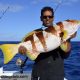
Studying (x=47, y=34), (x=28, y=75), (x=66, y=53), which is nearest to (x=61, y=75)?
(x=66, y=53)

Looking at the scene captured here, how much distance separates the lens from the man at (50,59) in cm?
414

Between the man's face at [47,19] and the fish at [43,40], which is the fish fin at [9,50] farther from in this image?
the man's face at [47,19]

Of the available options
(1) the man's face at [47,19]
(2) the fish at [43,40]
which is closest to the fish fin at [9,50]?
(2) the fish at [43,40]

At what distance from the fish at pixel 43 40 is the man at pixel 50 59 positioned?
0.07 meters

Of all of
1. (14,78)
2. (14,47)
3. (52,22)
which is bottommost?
(14,78)

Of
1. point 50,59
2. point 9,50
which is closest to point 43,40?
point 50,59

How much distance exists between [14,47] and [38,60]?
0.36 m

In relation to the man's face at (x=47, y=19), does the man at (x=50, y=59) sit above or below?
below

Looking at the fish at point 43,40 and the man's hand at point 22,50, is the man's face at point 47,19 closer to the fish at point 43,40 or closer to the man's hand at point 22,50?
the fish at point 43,40

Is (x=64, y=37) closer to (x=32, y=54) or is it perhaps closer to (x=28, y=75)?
(x=32, y=54)

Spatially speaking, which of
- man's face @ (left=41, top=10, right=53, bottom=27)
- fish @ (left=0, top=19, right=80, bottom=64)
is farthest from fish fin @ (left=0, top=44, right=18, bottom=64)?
man's face @ (left=41, top=10, right=53, bottom=27)

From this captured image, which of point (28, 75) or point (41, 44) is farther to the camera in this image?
point (28, 75)

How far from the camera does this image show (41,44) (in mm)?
4238

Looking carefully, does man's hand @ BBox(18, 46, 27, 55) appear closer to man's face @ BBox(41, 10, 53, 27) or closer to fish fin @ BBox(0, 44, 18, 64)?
fish fin @ BBox(0, 44, 18, 64)
